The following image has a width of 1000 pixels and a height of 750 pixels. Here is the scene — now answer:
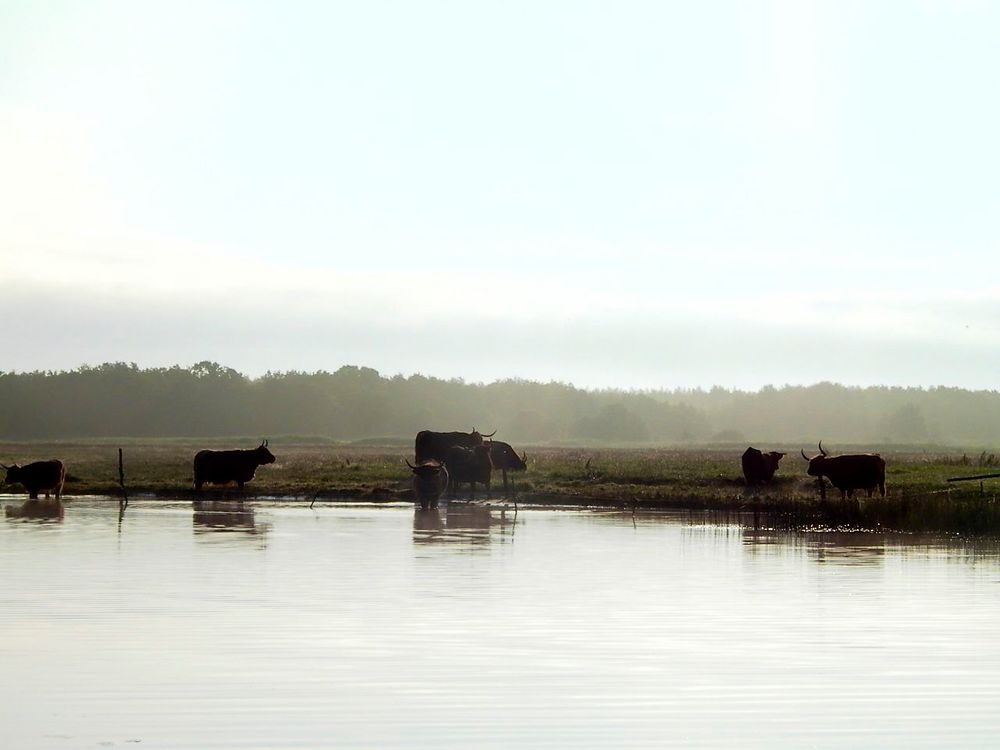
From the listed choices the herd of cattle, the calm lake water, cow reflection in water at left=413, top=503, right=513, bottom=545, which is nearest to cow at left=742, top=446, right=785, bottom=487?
the herd of cattle

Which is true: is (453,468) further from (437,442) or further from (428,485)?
(428,485)

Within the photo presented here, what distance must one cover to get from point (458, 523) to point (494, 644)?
61.1 feet

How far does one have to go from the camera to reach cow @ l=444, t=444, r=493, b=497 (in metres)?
43.9

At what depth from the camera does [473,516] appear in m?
36.4

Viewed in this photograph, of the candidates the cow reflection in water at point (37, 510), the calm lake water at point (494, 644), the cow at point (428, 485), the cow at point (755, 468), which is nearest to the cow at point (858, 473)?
the cow at point (755, 468)

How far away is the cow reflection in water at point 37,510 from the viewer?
1337 inches

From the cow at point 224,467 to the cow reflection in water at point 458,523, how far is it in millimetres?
7970

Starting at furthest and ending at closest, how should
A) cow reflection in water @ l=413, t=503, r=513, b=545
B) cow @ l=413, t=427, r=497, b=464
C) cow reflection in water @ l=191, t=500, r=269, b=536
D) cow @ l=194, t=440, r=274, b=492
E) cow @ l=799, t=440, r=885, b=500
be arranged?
cow @ l=413, t=427, r=497, b=464, cow @ l=194, t=440, r=274, b=492, cow @ l=799, t=440, r=885, b=500, cow reflection in water @ l=191, t=500, r=269, b=536, cow reflection in water @ l=413, t=503, r=513, b=545

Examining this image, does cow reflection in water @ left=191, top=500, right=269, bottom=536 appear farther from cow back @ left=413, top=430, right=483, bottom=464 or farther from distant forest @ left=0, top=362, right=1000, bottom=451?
distant forest @ left=0, top=362, right=1000, bottom=451

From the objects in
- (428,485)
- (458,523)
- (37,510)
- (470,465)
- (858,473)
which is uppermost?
(470,465)

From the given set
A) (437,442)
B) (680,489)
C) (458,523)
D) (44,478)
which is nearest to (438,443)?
(437,442)

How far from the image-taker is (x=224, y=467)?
45594 mm

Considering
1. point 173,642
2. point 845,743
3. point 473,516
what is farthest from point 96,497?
point 845,743

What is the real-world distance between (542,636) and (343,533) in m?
14.8
